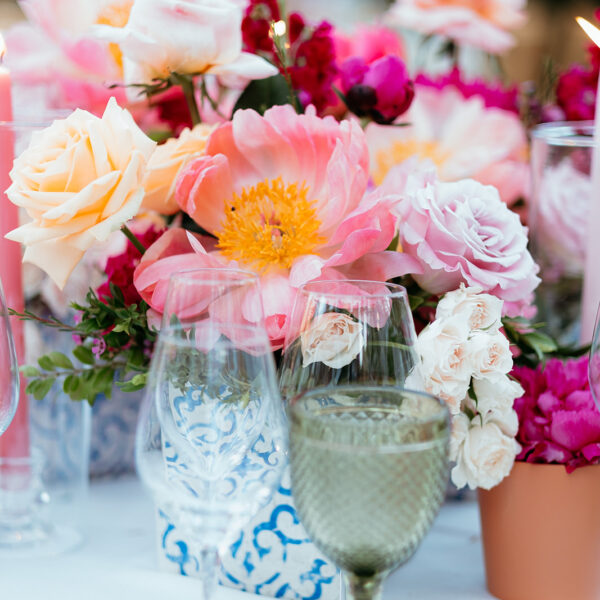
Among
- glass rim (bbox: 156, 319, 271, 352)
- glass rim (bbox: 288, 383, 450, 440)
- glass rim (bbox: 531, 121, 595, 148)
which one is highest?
glass rim (bbox: 531, 121, 595, 148)

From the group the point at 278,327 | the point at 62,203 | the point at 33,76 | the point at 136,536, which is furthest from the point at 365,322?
the point at 33,76

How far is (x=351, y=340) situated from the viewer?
0.47 m

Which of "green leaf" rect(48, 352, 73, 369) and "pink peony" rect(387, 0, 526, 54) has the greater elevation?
"pink peony" rect(387, 0, 526, 54)

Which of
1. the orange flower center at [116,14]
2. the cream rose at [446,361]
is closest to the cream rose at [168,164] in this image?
the orange flower center at [116,14]

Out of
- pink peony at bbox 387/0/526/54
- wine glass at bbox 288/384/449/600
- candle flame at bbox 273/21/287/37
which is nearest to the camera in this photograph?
wine glass at bbox 288/384/449/600

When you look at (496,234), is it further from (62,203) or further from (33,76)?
(33,76)

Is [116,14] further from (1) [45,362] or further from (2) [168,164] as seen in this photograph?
(1) [45,362]

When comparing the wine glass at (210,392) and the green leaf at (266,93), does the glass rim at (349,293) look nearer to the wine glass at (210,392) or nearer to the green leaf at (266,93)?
the wine glass at (210,392)

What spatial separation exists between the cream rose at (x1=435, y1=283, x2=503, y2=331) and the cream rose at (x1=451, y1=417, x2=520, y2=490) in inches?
2.7

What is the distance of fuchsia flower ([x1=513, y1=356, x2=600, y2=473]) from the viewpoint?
0.54 metres

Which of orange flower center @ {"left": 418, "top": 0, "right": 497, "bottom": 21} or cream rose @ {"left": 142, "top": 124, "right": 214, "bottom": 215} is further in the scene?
orange flower center @ {"left": 418, "top": 0, "right": 497, "bottom": 21}

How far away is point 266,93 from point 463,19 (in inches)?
14.7

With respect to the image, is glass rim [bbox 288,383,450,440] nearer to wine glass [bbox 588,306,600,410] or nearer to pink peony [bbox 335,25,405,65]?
wine glass [bbox 588,306,600,410]

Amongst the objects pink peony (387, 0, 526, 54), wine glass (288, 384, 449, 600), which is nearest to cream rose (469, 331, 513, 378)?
wine glass (288, 384, 449, 600)
